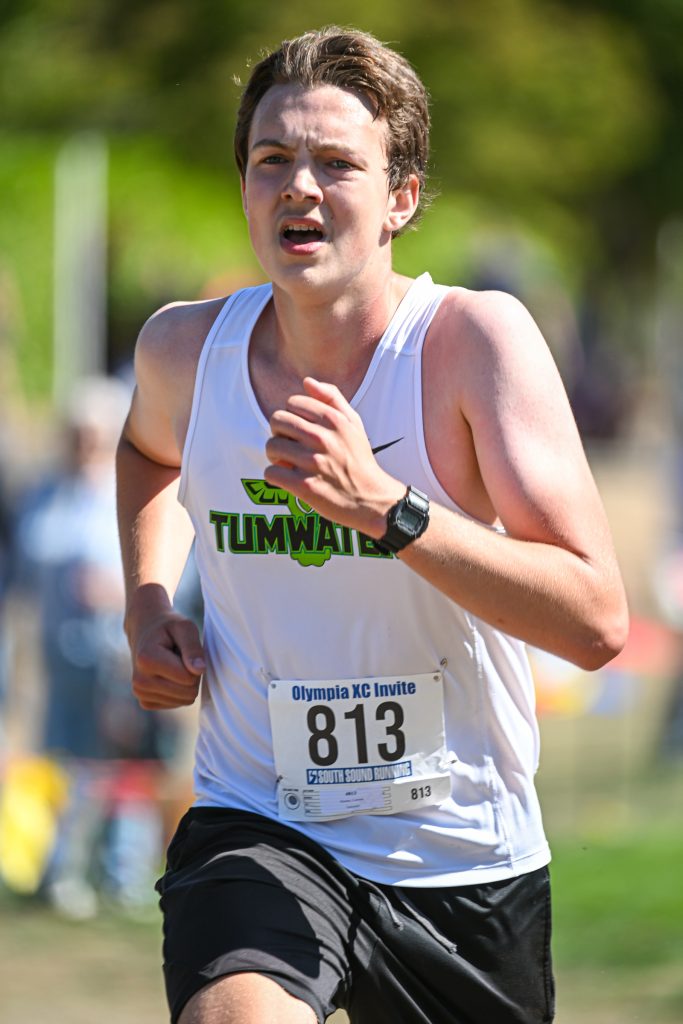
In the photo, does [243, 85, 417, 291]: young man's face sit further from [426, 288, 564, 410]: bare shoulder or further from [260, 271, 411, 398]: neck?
[426, 288, 564, 410]: bare shoulder

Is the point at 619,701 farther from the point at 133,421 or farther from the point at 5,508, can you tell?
the point at 133,421

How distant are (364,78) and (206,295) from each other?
33.8 ft

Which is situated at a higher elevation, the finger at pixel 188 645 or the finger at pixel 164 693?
the finger at pixel 188 645

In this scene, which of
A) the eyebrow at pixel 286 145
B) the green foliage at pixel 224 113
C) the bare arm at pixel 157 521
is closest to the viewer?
the eyebrow at pixel 286 145

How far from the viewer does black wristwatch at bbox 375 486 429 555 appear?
2.63 meters

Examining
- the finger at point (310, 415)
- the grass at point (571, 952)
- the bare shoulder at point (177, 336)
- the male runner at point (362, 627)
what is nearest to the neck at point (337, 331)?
the male runner at point (362, 627)

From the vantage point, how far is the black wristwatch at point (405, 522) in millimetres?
2631

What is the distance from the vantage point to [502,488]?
2.80 m

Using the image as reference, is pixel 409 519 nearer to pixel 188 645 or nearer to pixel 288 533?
pixel 288 533

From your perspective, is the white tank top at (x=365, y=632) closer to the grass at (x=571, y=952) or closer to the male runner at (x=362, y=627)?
the male runner at (x=362, y=627)

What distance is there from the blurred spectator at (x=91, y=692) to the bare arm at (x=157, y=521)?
395 cm

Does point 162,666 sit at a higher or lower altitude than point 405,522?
lower

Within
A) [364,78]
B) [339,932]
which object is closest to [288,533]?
[339,932]

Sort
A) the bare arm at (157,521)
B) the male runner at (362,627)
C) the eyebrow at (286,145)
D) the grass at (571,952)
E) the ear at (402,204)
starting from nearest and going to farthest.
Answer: the male runner at (362,627) < the eyebrow at (286,145) < the ear at (402,204) < the bare arm at (157,521) < the grass at (571,952)
